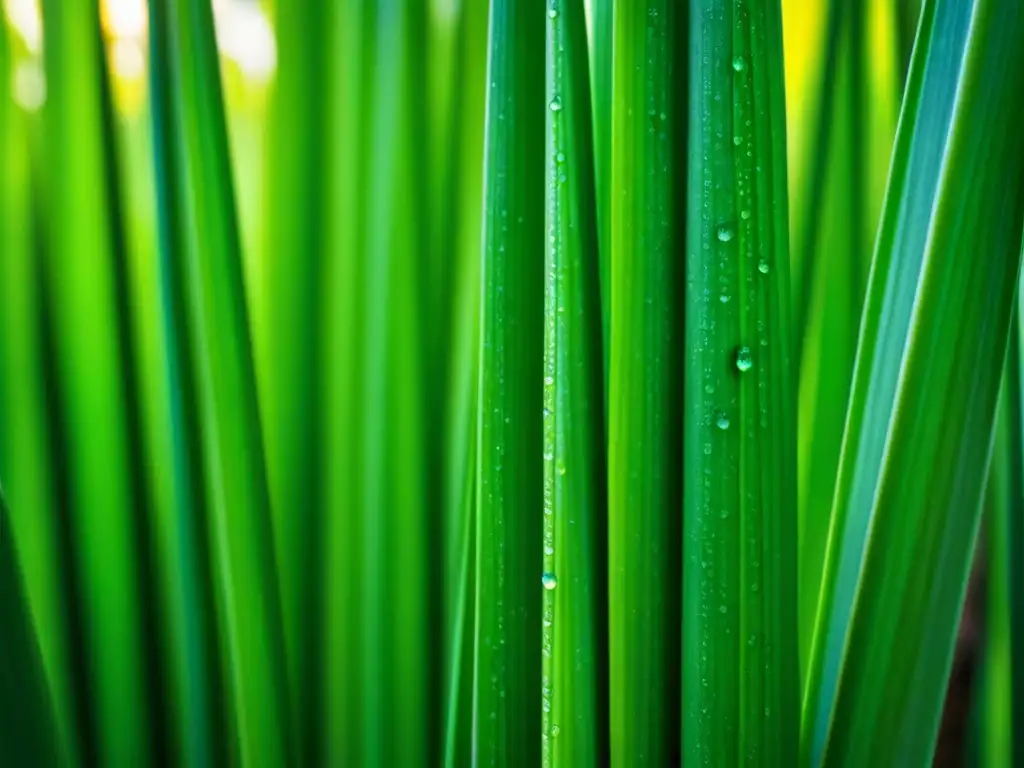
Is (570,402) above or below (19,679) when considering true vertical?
above

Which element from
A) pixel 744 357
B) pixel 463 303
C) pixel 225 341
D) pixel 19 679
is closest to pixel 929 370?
pixel 744 357

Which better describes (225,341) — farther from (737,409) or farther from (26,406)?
(737,409)

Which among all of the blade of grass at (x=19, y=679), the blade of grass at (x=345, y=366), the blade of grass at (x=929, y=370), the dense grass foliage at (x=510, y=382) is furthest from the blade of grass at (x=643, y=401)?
the blade of grass at (x=19, y=679)

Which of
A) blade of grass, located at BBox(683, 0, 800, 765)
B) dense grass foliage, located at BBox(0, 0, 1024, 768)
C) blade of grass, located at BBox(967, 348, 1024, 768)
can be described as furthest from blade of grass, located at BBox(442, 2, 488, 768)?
blade of grass, located at BBox(967, 348, 1024, 768)

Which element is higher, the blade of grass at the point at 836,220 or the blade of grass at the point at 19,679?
the blade of grass at the point at 836,220

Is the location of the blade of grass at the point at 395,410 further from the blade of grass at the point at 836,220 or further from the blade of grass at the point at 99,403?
the blade of grass at the point at 836,220

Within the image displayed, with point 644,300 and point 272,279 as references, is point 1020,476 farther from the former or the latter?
point 272,279

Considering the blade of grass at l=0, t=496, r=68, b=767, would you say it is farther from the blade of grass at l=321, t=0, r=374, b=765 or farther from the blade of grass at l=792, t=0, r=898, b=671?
the blade of grass at l=792, t=0, r=898, b=671

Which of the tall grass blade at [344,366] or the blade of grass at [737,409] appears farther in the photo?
the tall grass blade at [344,366]

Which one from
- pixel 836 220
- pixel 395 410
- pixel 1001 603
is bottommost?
pixel 1001 603
